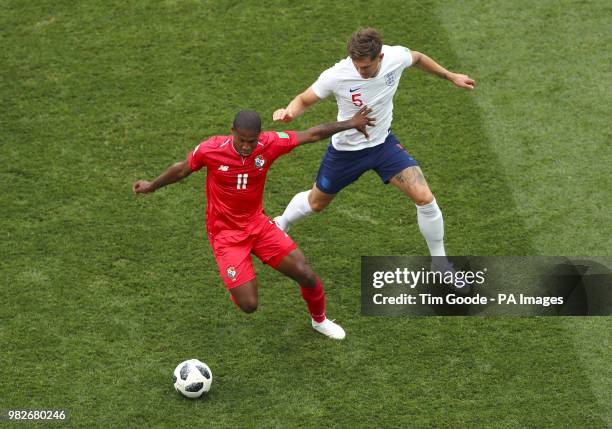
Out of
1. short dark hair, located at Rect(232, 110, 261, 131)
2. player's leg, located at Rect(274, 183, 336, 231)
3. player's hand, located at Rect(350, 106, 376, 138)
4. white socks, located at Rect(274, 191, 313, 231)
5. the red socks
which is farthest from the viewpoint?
white socks, located at Rect(274, 191, 313, 231)

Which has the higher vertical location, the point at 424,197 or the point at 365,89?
the point at 365,89

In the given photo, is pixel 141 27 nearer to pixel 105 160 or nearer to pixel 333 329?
pixel 105 160

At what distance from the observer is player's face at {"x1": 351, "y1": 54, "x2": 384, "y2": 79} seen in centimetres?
1062

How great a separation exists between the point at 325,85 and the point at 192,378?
2968 millimetres

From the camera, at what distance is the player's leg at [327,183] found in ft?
37.2

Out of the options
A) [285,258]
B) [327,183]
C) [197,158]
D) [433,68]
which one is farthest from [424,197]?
[197,158]

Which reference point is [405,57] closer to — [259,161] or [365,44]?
[365,44]

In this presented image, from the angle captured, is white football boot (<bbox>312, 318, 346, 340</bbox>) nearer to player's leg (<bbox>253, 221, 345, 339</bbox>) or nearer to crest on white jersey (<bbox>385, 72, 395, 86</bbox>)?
player's leg (<bbox>253, 221, 345, 339</bbox>)

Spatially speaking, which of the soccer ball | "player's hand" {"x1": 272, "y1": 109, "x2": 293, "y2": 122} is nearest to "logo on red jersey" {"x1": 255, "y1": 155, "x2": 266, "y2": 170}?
"player's hand" {"x1": 272, "y1": 109, "x2": 293, "y2": 122}

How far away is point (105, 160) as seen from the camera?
13.1 m

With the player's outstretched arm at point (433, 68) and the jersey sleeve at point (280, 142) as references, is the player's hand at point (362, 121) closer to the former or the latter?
the jersey sleeve at point (280, 142)

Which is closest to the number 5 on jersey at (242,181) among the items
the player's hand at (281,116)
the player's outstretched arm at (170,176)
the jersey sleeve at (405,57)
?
the player's outstretched arm at (170,176)

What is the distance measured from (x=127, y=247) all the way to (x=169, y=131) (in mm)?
1980

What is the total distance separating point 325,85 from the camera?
10.9 metres
